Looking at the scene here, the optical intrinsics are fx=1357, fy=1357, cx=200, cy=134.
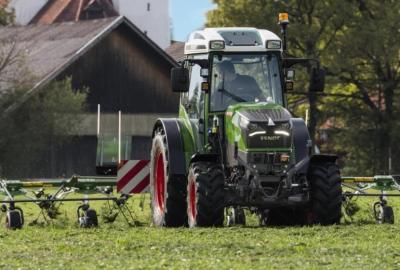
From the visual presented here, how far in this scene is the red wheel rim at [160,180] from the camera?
21375 mm

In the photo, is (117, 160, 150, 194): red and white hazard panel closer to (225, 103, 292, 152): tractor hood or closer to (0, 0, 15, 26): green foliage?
(225, 103, 292, 152): tractor hood

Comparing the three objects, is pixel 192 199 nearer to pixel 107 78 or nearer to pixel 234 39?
pixel 234 39

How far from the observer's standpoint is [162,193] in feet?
70.5

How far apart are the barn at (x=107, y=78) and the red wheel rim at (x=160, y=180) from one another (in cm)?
4038

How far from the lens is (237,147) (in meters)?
19.7

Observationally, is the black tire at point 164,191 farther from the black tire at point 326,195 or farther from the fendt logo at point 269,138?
the black tire at point 326,195

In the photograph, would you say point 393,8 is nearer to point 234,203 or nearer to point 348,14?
point 348,14

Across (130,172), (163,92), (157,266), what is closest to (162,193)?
(130,172)

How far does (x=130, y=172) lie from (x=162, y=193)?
1.68 m

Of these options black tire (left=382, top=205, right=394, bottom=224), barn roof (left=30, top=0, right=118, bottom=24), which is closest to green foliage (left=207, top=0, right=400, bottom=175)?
black tire (left=382, top=205, right=394, bottom=224)

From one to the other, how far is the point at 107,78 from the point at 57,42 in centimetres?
398

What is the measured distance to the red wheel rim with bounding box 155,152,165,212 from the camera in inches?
842

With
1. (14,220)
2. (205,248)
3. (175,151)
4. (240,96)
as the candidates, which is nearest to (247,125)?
(240,96)

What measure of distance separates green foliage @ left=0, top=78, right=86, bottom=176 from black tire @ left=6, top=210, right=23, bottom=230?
35.4 metres
